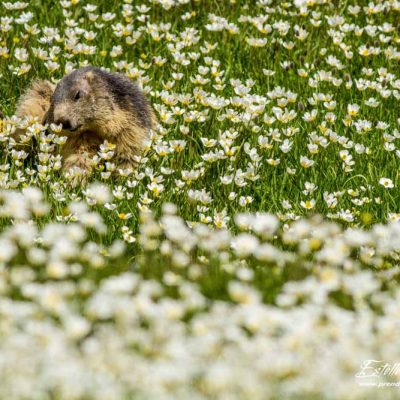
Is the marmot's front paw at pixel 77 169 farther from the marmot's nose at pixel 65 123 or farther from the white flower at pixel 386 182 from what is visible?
the white flower at pixel 386 182

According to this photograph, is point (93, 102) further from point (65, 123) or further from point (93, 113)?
point (65, 123)

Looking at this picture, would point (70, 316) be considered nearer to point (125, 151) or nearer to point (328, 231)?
point (328, 231)

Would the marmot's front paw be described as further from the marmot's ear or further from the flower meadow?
the marmot's ear

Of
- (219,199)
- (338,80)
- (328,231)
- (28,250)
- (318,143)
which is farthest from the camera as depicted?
(338,80)

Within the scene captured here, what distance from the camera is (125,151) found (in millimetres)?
7172

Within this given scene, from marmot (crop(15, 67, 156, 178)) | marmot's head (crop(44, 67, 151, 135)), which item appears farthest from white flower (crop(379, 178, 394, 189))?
marmot's head (crop(44, 67, 151, 135))

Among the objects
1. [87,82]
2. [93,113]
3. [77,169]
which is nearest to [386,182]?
[77,169]

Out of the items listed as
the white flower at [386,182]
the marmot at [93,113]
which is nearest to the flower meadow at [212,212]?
Result: the white flower at [386,182]

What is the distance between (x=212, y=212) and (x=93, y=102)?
4.87 feet

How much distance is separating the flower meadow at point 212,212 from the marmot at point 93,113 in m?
0.17

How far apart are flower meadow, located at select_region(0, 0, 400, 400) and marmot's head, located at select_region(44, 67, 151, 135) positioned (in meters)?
0.20

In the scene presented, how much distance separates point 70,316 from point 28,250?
40.6 inches

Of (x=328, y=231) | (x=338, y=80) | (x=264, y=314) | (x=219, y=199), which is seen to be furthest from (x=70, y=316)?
(x=338, y=80)

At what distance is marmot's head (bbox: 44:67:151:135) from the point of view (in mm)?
6969
